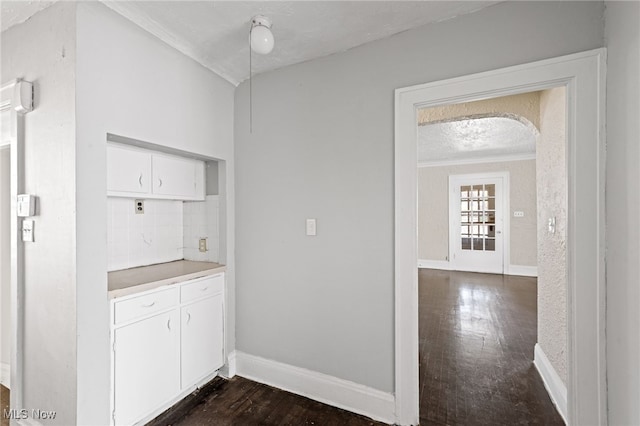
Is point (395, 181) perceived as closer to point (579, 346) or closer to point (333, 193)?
point (333, 193)

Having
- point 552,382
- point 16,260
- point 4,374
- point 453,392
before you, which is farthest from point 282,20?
point 4,374

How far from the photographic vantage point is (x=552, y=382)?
2.12 meters

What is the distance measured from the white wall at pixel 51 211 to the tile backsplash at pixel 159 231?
0.53 m

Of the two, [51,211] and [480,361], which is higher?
[51,211]

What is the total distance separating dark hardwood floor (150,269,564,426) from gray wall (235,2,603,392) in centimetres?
29

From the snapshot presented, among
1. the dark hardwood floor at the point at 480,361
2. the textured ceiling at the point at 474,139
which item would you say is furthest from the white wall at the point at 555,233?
the textured ceiling at the point at 474,139

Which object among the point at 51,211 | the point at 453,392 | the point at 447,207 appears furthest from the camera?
the point at 447,207

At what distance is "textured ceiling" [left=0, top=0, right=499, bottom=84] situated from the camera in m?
1.64

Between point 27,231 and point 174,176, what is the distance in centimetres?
91

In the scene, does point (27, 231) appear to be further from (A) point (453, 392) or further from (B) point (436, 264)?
(B) point (436, 264)

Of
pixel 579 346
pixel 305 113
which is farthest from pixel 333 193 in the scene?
pixel 579 346

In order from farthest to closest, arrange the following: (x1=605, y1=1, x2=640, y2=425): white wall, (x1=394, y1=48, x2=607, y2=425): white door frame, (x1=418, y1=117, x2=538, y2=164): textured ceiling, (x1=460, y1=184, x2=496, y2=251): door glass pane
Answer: (x1=460, y1=184, x2=496, y2=251): door glass pane, (x1=418, y1=117, x2=538, y2=164): textured ceiling, (x1=394, y1=48, x2=607, y2=425): white door frame, (x1=605, y1=1, x2=640, y2=425): white wall

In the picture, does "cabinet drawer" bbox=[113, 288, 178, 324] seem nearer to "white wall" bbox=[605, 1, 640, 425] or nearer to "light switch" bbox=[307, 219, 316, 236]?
"light switch" bbox=[307, 219, 316, 236]

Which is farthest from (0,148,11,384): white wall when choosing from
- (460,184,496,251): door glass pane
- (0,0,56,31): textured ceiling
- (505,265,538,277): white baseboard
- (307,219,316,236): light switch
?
(505,265,538,277): white baseboard
